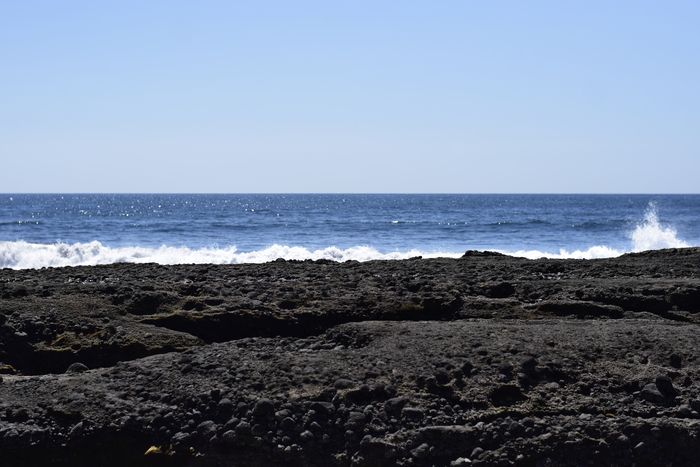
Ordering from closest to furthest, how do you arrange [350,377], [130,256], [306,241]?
1. [350,377]
2. [130,256]
3. [306,241]

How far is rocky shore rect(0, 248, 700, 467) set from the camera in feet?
12.2

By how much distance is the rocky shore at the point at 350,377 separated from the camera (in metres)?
3.71

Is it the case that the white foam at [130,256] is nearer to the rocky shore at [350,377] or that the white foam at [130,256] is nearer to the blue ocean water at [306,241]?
the blue ocean water at [306,241]

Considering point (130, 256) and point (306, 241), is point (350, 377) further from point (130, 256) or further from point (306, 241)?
point (306, 241)

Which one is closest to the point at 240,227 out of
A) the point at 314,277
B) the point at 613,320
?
the point at 314,277

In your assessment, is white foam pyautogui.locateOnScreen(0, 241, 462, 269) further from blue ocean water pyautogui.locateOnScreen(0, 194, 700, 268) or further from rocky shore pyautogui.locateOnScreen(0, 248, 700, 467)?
rocky shore pyautogui.locateOnScreen(0, 248, 700, 467)

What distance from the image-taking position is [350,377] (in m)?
4.21

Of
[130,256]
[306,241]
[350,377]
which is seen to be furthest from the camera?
[306,241]

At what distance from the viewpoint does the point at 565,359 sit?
4.38 m

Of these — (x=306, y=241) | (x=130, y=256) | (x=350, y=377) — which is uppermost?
(x=350, y=377)

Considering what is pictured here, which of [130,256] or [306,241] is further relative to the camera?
[306,241]

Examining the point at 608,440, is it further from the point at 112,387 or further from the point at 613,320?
the point at 112,387

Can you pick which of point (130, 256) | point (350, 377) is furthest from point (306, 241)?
point (350, 377)

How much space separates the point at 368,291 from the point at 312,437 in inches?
108
